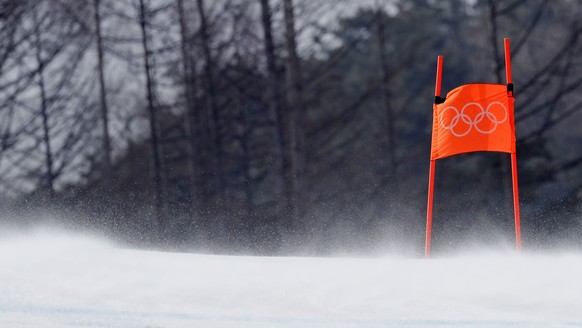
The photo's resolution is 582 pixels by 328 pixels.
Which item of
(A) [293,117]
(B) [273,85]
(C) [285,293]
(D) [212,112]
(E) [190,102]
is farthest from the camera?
(E) [190,102]

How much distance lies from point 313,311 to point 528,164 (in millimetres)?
13985

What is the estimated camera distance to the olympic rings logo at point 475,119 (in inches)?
334

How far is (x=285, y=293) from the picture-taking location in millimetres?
6555

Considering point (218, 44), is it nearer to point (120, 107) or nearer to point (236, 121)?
point (236, 121)

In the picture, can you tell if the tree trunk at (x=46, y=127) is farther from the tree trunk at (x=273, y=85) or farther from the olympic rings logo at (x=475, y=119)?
the olympic rings logo at (x=475, y=119)

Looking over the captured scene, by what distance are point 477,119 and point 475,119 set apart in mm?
18

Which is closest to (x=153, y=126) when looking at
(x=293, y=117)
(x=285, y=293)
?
(x=293, y=117)

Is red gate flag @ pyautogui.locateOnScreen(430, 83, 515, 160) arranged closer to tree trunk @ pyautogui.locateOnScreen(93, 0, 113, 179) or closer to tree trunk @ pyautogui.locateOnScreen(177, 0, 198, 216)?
tree trunk @ pyautogui.locateOnScreen(177, 0, 198, 216)

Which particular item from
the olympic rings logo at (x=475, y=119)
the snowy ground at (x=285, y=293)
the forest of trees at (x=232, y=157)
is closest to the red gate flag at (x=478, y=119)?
the olympic rings logo at (x=475, y=119)

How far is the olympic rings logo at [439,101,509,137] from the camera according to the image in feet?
27.9

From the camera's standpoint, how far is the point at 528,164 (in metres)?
19.4

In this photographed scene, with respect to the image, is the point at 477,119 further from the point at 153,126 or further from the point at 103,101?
the point at 103,101

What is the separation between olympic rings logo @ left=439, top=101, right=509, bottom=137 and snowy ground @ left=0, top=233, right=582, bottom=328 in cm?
133

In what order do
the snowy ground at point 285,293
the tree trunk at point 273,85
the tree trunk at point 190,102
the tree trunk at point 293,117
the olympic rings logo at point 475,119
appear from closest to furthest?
the snowy ground at point 285,293 → the olympic rings logo at point 475,119 → the tree trunk at point 273,85 → the tree trunk at point 293,117 → the tree trunk at point 190,102
